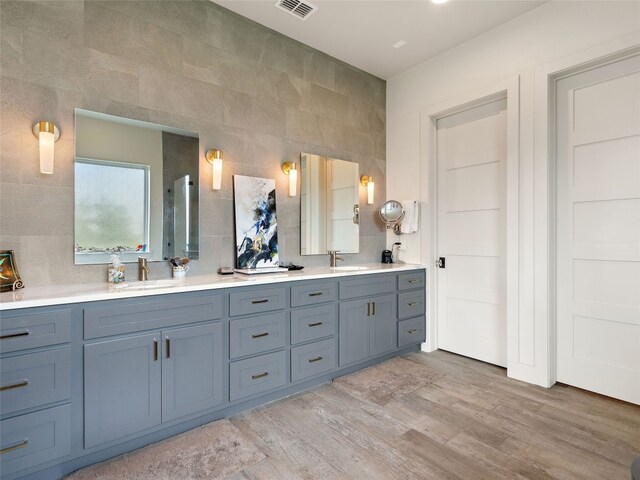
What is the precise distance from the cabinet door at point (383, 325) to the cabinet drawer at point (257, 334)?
3.19 feet

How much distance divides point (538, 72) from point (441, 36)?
3.06 ft

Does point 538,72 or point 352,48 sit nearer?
point 538,72

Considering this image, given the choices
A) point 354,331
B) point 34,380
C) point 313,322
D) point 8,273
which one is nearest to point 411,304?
point 354,331

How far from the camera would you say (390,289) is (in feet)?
10.9

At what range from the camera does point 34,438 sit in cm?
166

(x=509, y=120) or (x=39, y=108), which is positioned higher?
(x=509, y=120)

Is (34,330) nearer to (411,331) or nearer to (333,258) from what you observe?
(333,258)

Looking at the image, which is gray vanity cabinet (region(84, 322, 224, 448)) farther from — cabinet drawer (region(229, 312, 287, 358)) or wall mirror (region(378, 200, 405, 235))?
wall mirror (region(378, 200, 405, 235))

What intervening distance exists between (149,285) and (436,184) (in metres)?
2.91

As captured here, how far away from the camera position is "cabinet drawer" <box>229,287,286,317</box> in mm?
2316

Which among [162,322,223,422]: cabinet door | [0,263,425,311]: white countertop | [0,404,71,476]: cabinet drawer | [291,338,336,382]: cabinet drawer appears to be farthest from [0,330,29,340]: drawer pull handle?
[291,338,336,382]: cabinet drawer

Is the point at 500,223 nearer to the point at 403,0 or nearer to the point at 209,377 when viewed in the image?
the point at 403,0

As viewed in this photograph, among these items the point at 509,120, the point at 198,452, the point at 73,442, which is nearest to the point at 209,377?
the point at 198,452

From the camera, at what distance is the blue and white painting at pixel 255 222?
290 centimetres
